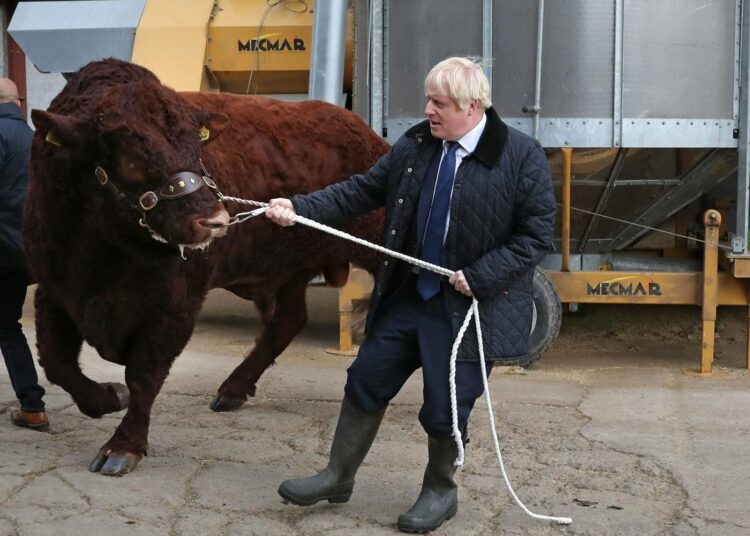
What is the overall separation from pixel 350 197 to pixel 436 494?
1.21 m

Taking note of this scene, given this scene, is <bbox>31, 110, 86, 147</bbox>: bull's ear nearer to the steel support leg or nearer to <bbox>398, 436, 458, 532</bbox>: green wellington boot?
<bbox>398, 436, 458, 532</bbox>: green wellington boot

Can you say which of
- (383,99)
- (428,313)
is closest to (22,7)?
(383,99)

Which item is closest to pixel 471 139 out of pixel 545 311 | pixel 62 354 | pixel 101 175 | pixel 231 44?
pixel 101 175

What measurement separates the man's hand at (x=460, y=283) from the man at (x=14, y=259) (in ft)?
7.57

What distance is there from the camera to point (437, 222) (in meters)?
4.14

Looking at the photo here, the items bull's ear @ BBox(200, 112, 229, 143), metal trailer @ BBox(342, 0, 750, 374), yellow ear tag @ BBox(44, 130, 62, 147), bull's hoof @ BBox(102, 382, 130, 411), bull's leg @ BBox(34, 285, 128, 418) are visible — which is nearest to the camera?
yellow ear tag @ BBox(44, 130, 62, 147)

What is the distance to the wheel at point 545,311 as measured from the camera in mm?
7281

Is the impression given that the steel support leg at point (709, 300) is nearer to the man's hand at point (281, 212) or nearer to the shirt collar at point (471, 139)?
the shirt collar at point (471, 139)

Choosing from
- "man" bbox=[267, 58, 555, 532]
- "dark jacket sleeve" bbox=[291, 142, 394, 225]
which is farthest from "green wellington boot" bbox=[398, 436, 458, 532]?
"dark jacket sleeve" bbox=[291, 142, 394, 225]

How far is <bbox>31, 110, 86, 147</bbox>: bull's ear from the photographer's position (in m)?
4.27

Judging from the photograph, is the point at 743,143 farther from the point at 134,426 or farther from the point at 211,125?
the point at 134,426

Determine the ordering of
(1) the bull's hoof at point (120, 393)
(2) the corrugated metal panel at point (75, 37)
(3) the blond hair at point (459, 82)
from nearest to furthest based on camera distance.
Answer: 1. (3) the blond hair at point (459, 82)
2. (1) the bull's hoof at point (120, 393)
3. (2) the corrugated metal panel at point (75, 37)

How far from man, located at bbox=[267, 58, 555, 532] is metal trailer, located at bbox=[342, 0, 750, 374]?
306 cm

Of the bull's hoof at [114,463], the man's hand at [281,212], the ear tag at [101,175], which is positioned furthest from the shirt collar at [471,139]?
the bull's hoof at [114,463]
